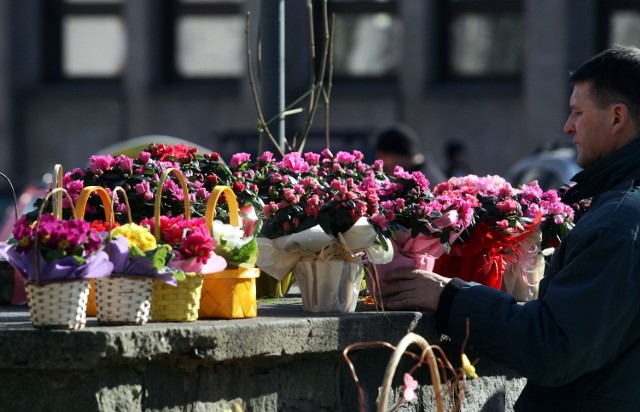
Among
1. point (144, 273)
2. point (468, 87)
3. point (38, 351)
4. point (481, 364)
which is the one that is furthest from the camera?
point (468, 87)

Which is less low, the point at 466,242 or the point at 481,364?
the point at 466,242

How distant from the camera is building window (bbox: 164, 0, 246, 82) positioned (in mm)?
19438

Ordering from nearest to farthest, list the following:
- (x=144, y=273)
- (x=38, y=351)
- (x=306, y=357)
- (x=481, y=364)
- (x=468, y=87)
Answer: (x=38, y=351) < (x=144, y=273) < (x=306, y=357) < (x=481, y=364) < (x=468, y=87)

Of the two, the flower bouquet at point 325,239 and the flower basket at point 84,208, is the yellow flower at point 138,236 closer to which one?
the flower basket at point 84,208

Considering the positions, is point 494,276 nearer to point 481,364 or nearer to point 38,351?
point 481,364

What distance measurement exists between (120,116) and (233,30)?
184 centimetres

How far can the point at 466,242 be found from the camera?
4109mm

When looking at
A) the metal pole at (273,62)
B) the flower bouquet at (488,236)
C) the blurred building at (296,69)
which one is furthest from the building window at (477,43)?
the flower bouquet at (488,236)

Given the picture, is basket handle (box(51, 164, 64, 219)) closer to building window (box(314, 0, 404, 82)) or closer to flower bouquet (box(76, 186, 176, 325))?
flower bouquet (box(76, 186, 176, 325))

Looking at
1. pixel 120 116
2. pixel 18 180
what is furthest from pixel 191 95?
pixel 18 180

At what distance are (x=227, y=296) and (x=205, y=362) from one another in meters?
0.28

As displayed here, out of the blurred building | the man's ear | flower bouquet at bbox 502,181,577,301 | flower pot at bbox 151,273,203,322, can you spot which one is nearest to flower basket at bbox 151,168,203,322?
flower pot at bbox 151,273,203,322

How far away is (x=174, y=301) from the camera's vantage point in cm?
335

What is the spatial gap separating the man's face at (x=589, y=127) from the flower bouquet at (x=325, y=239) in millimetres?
520
